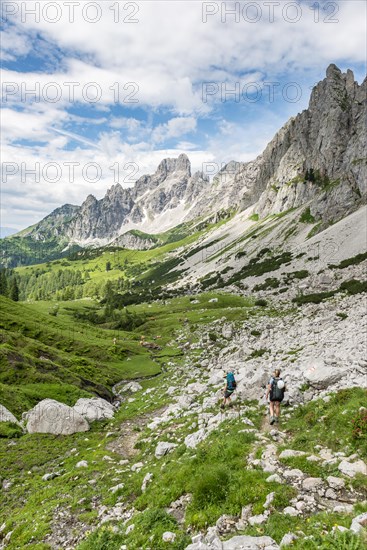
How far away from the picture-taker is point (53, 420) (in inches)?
1136

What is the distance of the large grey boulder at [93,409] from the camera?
31766 mm

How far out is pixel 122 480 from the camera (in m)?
17.6

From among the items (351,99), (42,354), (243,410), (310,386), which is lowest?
(42,354)

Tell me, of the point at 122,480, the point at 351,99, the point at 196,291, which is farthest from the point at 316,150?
the point at 122,480

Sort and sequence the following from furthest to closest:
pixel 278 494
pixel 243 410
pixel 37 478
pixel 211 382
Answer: pixel 211 382 → pixel 37 478 → pixel 243 410 → pixel 278 494

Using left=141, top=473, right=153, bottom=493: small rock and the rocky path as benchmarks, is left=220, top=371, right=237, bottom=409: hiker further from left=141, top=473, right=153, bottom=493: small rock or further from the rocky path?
the rocky path

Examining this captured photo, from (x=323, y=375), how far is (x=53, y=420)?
894 inches

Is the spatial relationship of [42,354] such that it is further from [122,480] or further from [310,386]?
[310,386]

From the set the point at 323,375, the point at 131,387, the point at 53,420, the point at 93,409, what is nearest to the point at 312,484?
the point at 323,375

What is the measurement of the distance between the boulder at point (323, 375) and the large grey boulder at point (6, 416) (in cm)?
2474

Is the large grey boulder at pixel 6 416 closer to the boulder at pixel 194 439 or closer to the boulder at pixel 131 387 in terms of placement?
the boulder at pixel 131 387

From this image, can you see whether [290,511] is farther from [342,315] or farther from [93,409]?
[342,315]

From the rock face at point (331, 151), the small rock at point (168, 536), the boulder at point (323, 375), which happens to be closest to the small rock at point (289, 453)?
the small rock at point (168, 536)

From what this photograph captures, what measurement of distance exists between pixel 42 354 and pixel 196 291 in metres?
94.4
